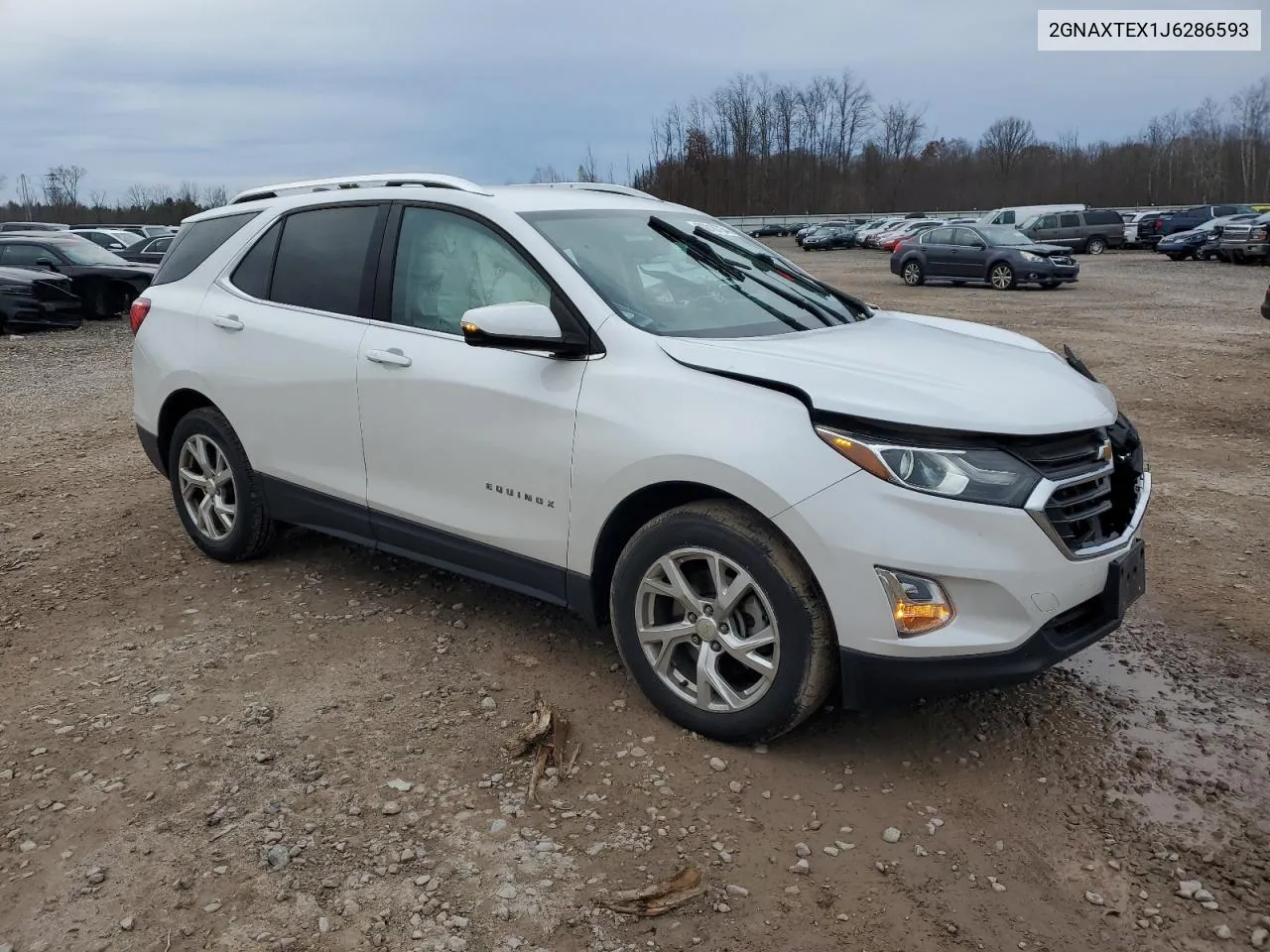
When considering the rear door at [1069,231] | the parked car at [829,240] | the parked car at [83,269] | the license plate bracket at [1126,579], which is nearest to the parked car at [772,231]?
the parked car at [829,240]

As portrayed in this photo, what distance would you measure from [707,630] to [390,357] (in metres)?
1.72

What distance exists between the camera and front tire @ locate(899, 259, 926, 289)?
25469mm

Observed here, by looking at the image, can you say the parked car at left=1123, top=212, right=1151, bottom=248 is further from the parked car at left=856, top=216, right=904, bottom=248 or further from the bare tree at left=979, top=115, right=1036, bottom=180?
the bare tree at left=979, top=115, right=1036, bottom=180

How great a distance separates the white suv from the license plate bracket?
0.04 ft

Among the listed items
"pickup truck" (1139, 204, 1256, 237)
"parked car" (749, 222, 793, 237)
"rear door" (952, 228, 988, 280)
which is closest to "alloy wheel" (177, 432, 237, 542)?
"rear door" (952, 228, 988, 280)

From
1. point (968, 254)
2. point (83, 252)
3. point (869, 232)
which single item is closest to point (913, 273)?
point (968, 254)

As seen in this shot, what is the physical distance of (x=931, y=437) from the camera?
9.86ft

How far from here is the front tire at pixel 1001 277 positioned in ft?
77.2

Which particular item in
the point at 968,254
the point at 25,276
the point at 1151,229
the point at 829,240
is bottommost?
the point at 968,254

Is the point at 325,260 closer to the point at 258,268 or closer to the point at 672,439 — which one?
the point at 258,268

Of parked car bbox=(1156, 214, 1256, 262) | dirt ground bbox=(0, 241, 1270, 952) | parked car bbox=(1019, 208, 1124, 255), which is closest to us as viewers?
dirt ground bbox=(0, 241, 1270, 952)

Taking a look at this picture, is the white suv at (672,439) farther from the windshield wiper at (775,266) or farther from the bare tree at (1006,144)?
the bare tree at (1006,144)

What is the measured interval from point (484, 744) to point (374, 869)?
72 cm

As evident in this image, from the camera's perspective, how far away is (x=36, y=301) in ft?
52.1
